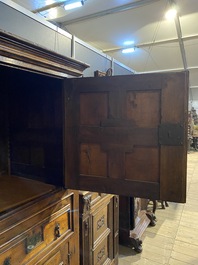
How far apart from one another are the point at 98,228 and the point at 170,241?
1.20m

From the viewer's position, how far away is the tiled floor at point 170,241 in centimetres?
211

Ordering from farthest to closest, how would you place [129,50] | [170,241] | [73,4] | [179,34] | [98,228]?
1. [129,50]
2. [179,34]
3. [73,4]
4. [170,241]
5. [98,228]

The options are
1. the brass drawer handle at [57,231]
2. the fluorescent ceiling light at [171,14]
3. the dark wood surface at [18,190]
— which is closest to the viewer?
the dark wood surface at [18,190]

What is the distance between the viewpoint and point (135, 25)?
418 centimetres

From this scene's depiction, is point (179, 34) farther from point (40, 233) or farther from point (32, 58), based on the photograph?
point (40, 233)

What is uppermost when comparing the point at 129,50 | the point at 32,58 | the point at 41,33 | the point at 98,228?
the point at 129,50

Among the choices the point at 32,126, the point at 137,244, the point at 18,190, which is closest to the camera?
the point at 18,190

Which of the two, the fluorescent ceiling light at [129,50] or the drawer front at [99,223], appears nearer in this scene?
the drawer front at [99,223]

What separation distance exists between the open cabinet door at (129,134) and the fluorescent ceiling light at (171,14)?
3383 mm

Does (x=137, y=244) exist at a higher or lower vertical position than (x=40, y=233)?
lower

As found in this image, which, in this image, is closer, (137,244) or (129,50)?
(137,244)

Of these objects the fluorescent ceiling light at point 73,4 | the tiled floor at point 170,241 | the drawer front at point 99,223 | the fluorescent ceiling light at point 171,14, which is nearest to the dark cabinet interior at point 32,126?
the drawer front at point 99,223

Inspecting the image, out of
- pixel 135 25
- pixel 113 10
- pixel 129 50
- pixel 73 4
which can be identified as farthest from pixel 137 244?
pixel 129 50

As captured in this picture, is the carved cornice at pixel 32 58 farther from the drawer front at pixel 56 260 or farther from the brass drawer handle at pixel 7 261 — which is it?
the drawer front at pixel 56 260
